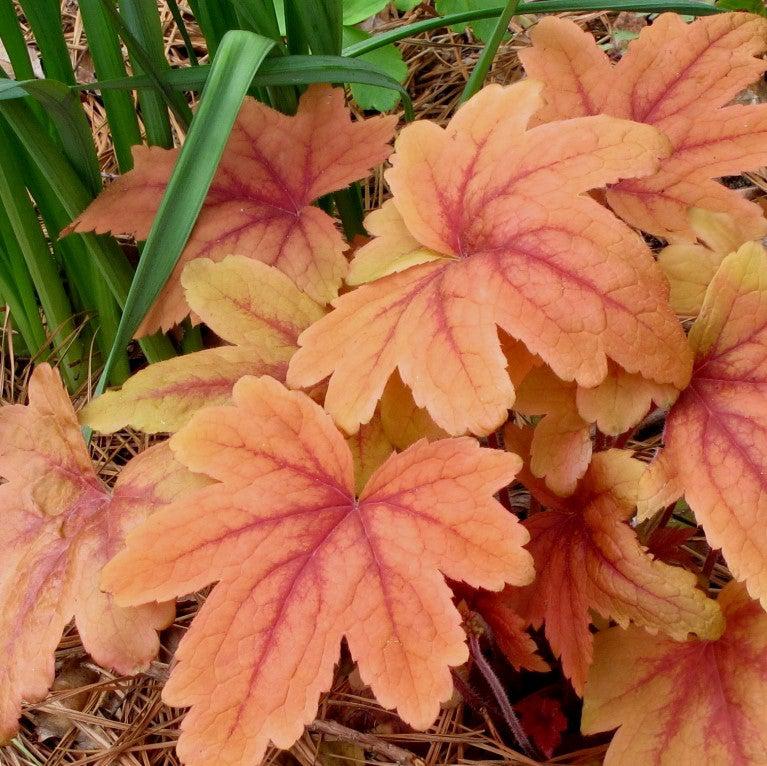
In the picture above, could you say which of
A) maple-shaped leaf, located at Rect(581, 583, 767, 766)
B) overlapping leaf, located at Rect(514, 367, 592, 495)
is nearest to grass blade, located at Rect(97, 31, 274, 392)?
overlapping leaf, located at Rect(514, 367, 592, 495)

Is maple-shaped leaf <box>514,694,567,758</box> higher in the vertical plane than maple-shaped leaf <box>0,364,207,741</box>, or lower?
lower

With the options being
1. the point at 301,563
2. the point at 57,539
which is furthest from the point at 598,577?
the point at 57,539

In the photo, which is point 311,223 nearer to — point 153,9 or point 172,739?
point 153,9

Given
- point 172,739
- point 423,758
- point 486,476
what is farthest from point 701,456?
point 172,739

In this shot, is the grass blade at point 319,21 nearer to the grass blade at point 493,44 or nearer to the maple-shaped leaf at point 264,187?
the maple-shaped leaf at point 264,187

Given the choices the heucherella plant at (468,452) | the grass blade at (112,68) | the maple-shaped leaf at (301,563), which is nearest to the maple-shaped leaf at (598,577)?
the heucherella plant at (468,452)

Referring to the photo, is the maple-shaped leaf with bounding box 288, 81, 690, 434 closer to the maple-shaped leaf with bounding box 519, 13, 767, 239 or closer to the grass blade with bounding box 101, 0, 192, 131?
the maple-shaped leaf with bounding box 519, 13, 767, 239

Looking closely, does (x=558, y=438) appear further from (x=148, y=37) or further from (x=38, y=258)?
(x=38, y=258)
